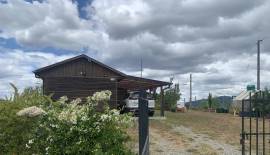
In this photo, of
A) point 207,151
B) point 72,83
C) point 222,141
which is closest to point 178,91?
point 72,83

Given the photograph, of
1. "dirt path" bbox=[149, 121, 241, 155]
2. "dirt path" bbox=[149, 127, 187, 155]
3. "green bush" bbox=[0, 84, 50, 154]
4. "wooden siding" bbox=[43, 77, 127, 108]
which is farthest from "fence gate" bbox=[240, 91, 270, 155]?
"wooden siding" bbox=[43, 77, 127, 108]

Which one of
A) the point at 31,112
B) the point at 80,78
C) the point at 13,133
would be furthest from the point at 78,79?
the point at 31,112

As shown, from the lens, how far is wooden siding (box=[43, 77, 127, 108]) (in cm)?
2819

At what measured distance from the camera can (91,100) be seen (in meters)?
7.48

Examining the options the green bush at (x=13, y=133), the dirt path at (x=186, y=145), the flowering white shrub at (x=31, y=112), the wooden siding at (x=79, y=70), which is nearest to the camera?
the flowering white shrub at (x=31, y=112)

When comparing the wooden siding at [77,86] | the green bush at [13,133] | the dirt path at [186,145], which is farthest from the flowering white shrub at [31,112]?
the wooden siding at [77,86]

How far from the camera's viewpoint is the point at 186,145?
15.1 metres

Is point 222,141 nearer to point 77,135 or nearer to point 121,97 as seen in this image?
point 77,135

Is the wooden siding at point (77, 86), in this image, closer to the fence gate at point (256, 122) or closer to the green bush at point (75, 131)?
the fence gate at point (256, 122)

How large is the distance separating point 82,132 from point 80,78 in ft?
71.0

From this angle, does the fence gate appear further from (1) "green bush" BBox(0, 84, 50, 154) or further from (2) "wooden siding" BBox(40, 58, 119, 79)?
(2) "wooden siding" BBox(40, 58, 119, 79)

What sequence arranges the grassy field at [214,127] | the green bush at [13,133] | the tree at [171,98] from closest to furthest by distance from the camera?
1. the green bush at [13,133]
2. the grassy field at [214,127]
3. the tree at [171,98]

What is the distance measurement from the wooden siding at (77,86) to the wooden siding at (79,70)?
0.46 metres

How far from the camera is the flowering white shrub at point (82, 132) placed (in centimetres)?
701
